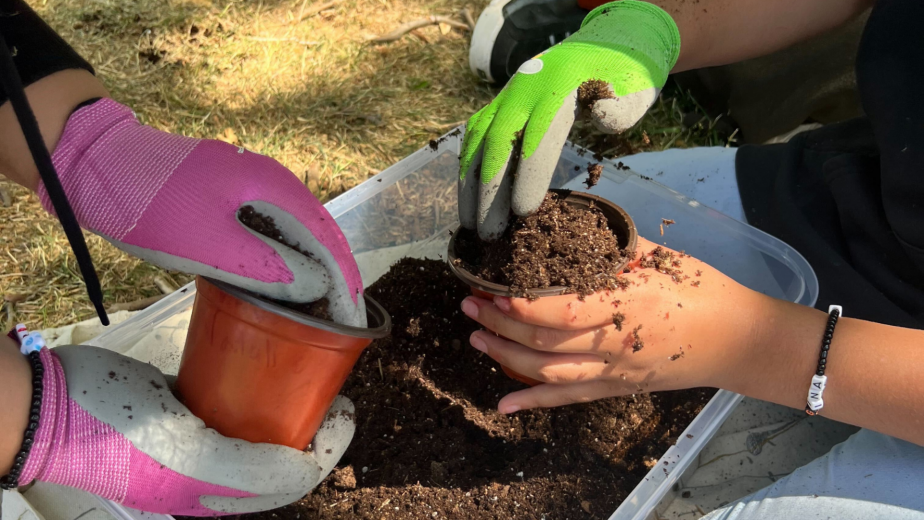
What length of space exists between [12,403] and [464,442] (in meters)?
0.75

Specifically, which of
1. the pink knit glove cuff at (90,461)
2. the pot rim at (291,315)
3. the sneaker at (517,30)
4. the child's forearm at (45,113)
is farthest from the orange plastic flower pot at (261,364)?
the sneaker at (517,30)

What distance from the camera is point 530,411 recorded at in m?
1.28

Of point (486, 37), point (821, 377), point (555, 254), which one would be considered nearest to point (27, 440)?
point (555, 254)

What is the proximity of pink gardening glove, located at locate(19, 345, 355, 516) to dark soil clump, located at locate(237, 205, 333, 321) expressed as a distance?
0.23m

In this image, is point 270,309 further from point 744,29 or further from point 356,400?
point 744,29

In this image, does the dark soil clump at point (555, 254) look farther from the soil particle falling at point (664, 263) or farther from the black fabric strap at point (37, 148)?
the black fabric strap at point (37, 148)

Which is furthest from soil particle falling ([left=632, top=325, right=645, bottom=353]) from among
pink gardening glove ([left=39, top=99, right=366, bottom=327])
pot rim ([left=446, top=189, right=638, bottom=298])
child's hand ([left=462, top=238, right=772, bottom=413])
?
pink gardening glove ([left=39, top=99, right=366, bottom=327])

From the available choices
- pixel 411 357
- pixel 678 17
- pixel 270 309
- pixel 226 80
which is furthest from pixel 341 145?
pixel 270 309

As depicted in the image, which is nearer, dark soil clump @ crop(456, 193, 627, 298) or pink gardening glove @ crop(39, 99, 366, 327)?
pink gardening glove @ crop(39, 99, 366, 327)

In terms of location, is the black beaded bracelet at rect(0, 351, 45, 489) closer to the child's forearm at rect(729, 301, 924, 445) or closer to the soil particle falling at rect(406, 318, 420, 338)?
the soil particle falling at rect(406, 318, 420, 338)

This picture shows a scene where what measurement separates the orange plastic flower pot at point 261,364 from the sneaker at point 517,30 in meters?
1.41

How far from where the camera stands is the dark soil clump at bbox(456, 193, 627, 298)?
1012 millimetres

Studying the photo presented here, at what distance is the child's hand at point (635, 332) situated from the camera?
1.00m

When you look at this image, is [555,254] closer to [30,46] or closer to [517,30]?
[30,46]
